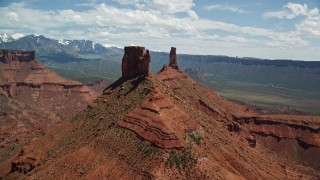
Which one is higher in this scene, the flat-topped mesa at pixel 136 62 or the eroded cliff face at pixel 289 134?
the flat-topped mesa at pixel 136 62

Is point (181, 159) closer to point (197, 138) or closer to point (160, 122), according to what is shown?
point (160, 122)

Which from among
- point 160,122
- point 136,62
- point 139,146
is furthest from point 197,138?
point 136,62

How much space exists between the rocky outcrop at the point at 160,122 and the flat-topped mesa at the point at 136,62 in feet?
52.0

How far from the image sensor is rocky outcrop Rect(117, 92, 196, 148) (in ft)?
267

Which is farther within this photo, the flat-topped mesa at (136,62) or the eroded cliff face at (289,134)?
the eroded cliff face at (289,134)

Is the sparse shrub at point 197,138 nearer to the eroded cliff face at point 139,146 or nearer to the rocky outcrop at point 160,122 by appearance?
the eroded cliff face at point 139,146

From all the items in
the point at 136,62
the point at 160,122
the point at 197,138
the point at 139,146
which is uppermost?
the point at 136,62

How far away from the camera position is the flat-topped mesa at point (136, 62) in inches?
4198

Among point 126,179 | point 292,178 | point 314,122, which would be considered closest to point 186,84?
point 314,122

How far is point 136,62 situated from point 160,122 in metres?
32.2

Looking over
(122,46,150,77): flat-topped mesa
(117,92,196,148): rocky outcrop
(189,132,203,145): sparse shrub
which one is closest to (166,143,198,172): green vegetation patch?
(117,92,196,148): rocky outcrop

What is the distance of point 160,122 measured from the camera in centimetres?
8325

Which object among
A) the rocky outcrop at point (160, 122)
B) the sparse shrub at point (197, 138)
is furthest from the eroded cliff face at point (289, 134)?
the rocky outcrop at point (160, 122)

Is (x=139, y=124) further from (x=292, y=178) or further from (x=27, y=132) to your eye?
(x=27, y=132)
